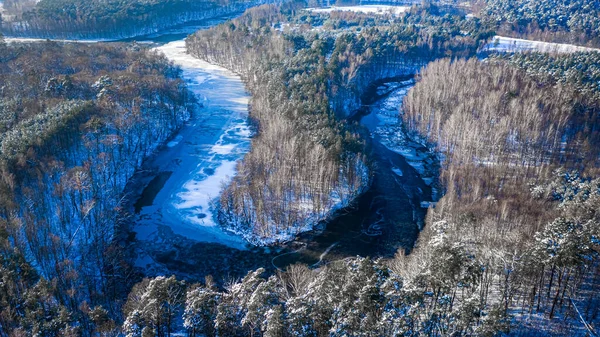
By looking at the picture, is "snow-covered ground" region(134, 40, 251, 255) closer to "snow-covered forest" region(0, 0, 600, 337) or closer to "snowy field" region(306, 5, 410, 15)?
"snow-covered forest" region(0, 0, 600, 337)

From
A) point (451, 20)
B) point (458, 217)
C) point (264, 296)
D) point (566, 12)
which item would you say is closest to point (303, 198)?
point (458, 217)

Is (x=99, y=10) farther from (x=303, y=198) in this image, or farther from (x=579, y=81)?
(x=579, y=81)

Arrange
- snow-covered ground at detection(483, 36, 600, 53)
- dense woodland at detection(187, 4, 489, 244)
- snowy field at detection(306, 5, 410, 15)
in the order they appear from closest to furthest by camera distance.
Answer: dense woodland at detection(187, 4, 489, 244) → snow-covered ground at detection(483, 36, 600, 53) → snowy field at detection(306, 5, 410, 15)

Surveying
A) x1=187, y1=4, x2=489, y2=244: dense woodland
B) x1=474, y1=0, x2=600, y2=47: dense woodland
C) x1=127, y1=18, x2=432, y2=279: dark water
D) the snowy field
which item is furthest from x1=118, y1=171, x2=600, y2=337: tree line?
the snowy field

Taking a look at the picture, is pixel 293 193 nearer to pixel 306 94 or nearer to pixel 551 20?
pixel 306 94

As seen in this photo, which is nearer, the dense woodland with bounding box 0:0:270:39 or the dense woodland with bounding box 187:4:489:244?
the dense woodland with bounding box 187:4:489:244

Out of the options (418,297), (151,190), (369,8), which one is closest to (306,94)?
(151,190)
